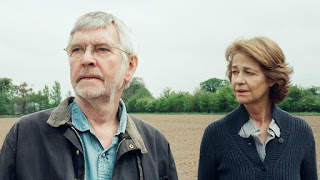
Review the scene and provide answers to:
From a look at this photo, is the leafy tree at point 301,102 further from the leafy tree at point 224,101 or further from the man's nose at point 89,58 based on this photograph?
the man's nose at point 89,58

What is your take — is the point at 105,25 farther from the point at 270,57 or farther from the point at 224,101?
the point at 224,101

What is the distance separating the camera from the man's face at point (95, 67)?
2.09m

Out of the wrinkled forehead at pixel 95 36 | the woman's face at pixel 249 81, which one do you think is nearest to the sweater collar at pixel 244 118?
the woman's face at pixel 249 81

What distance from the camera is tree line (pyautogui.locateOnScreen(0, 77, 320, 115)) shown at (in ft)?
147

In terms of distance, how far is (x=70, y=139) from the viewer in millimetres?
1916

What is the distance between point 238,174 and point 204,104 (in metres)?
58.1

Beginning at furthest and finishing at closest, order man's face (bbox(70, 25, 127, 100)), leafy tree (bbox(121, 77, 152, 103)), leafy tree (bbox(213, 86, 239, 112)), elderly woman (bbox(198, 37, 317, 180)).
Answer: leafy tree (bbox(121, 77, 152, 103)), leafy tree (bbox(213, 86, 239, 112)), elderly woman (bbox(198, 37, 317, 180)), man's face (bbox(70, 25, 127, 100))

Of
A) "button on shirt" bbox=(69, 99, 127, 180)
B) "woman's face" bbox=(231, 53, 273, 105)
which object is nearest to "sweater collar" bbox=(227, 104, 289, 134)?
"woman's face" bbox=(231, 53, 273, 105)

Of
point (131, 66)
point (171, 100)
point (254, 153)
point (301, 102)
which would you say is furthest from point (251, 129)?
point (171, 100)

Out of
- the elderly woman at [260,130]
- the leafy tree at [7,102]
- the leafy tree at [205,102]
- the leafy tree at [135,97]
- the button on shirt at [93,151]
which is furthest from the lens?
the leafy tree at [135,97]

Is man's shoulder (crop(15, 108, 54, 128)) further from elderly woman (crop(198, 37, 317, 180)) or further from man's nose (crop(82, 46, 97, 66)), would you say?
elderly woman (crop(198, 37, 317, 180))

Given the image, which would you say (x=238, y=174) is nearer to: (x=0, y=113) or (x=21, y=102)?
(x=0, y=113)

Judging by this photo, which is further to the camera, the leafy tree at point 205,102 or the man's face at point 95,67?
the leafy tree at point 205,102

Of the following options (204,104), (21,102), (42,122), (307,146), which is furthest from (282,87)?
(21,102)
